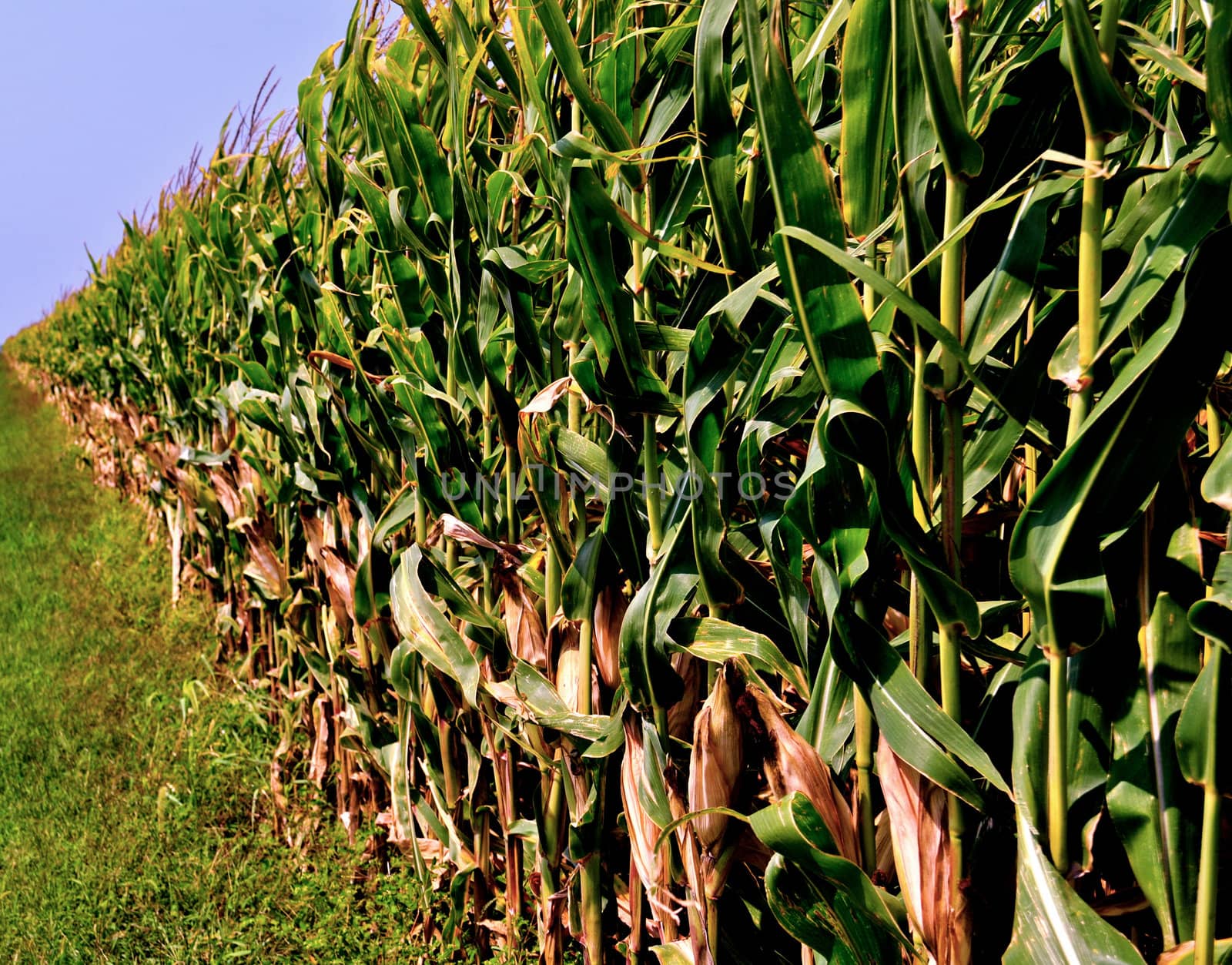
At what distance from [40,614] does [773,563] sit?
4.34 meters

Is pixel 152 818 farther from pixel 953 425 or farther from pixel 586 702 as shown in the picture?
pixel 953 425

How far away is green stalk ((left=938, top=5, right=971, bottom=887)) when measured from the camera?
666mm

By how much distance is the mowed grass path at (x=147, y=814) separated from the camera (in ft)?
6.38

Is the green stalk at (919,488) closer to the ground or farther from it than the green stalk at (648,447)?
closer to the ground

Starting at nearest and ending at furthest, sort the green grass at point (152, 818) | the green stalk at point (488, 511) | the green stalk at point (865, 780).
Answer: the green stalk at point (865, 780)
the green stalk at point (488, 511)
the green grass at point (152, 818)

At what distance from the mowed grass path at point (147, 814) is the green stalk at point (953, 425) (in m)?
1.39

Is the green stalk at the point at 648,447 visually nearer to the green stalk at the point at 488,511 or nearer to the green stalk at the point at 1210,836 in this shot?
the green stalk at the point at 488,511

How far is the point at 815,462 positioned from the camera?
75 centimetres

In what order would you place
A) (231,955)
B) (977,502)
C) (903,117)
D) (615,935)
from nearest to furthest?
(903,117)
(977,502)
(615,935)
(231,955)

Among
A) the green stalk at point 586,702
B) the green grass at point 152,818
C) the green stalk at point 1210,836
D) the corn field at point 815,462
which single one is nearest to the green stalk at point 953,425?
the corn field at point 815,462

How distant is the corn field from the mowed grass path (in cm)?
51

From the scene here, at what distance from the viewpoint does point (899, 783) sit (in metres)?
0.78

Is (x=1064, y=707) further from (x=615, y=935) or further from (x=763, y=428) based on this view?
(x=615, y=935)

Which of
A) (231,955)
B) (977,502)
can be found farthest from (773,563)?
(231,955)
